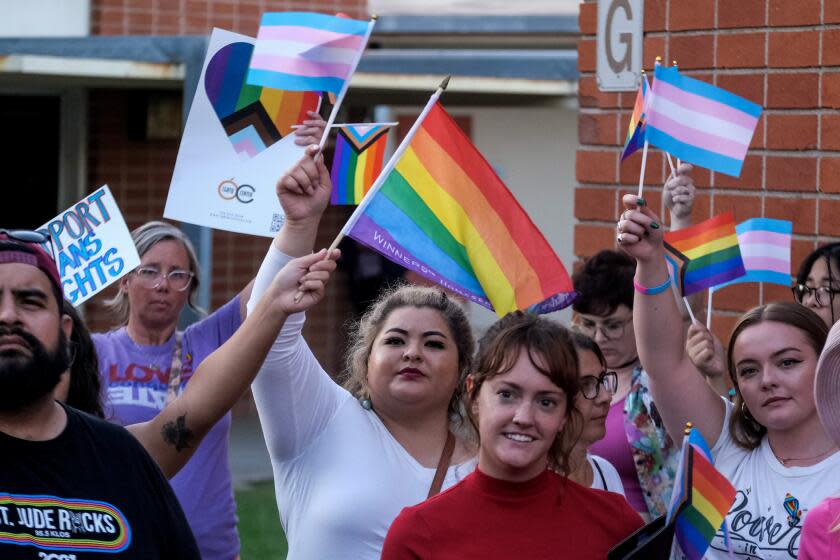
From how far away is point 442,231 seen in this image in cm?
406

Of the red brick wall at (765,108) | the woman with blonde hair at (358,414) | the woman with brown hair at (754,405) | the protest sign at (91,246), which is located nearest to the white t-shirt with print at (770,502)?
the woman with brown hair at (754,405)

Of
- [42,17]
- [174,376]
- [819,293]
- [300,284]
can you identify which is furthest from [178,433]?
[42,17]

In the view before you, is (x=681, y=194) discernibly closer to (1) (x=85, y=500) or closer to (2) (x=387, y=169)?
(2) (x=387, y=169)

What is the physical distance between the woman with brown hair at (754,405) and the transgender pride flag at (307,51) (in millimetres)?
905

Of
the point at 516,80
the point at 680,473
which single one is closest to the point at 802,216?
the point at 680,473

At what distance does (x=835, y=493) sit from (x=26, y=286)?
2.11 meters

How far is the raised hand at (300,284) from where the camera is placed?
3572 mm

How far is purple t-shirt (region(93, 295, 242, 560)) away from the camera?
516 centimetres

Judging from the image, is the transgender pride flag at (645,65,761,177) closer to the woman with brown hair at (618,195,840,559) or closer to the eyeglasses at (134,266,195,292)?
the woman with brown hair at (618,195,840,559)

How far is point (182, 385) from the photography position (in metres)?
5.27

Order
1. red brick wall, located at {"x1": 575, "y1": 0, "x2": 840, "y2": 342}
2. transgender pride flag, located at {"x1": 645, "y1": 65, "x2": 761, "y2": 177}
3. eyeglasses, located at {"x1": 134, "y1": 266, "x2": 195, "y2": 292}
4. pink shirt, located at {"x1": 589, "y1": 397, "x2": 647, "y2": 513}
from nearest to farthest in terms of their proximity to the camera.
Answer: transgender pride flag, located at {"x1": 645, "y1": 65, "x2": 761, "y2": 177} → pink shirt, located at {"x1": 589, "y1": 397, "x2": 647, "y2": 513} → red brick wall, located at {"x1": 575, "y1": 0, "x2": 840, "y2": 342} → eyeglasses, located at {"x1": 134, "y1": 266, "x2": 195, "y2": 292}

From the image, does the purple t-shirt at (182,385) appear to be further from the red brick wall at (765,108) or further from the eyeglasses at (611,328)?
the red brick wall at (765,108)

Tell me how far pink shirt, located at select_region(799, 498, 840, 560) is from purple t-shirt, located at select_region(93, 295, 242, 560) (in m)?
2.48

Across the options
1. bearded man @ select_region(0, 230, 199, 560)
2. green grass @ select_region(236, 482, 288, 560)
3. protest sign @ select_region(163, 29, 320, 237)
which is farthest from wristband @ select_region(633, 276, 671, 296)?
green grass @ select_region(236, 482, 288, 560)
